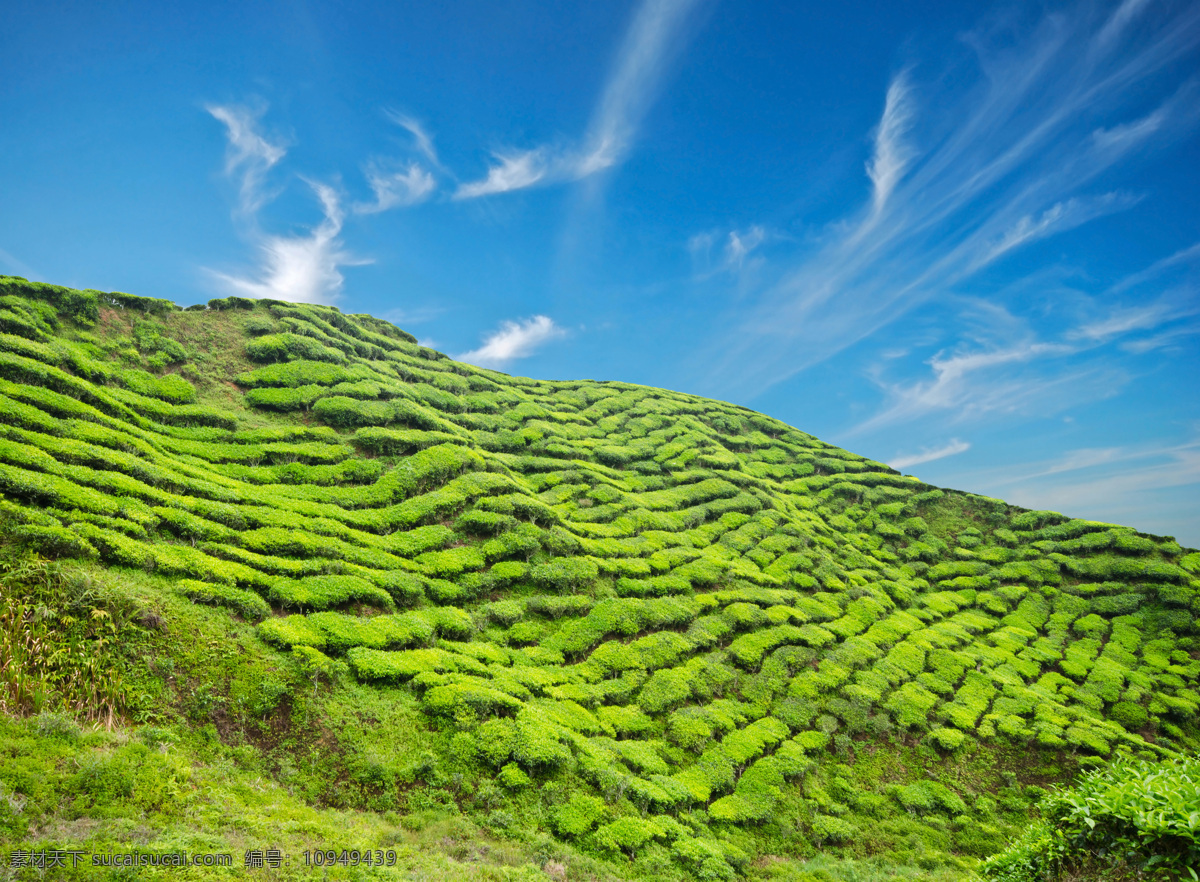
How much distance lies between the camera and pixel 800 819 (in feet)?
68.9

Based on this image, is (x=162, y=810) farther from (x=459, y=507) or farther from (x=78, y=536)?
(x=459, y=507)

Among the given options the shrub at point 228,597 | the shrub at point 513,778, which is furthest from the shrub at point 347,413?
the shrub at point 513,778

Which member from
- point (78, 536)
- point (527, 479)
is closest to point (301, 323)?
point (527, 479)

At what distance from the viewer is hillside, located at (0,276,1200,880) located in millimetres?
14344

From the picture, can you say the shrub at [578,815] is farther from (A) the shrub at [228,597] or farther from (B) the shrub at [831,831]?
(A) the shrub at [228,597]

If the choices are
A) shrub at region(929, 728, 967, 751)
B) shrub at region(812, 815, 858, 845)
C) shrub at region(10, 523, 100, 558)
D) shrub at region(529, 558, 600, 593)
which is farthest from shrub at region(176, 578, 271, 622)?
shrub at region(929, 728, 967, 751)

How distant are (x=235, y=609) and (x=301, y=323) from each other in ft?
111

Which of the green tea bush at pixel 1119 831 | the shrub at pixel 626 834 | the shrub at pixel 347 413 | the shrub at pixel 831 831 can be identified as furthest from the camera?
the shrub at pixel 347 413

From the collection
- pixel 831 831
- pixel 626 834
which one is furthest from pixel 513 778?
pixel 831 831

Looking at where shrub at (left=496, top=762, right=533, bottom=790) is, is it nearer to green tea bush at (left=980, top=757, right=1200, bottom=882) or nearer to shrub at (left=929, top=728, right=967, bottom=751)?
green tea bush at (left=980, top=757, right=1200, bottom=882)

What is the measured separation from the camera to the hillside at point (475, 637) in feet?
47.1

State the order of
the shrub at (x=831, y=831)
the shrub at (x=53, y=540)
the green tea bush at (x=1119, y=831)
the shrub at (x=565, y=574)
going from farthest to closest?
the shrub at (x=565, y=574) < the shrub at (x=831, y=831) < the shrub at (x=53, y=540) < the green tea bush at (x=1119, y=831)

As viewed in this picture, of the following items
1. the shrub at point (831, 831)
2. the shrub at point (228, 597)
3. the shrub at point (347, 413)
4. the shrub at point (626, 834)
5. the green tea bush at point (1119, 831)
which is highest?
the shrub at point (347, 413)

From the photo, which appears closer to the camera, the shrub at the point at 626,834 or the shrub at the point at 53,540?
the shrub at the point at 53,540
